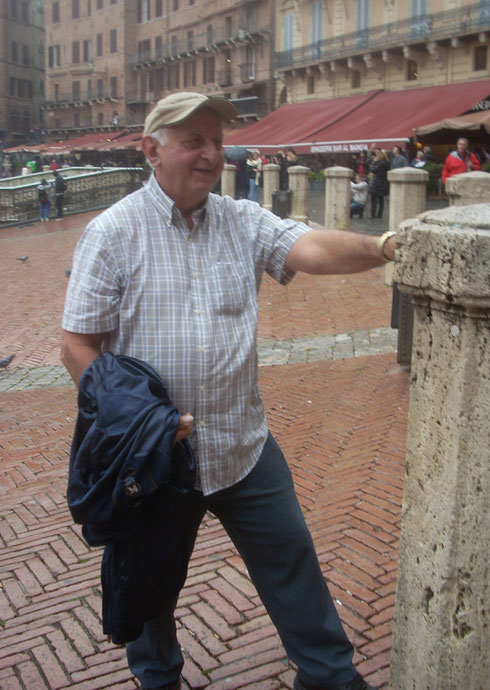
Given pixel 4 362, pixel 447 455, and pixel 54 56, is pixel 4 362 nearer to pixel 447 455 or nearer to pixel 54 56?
pixel 447 455

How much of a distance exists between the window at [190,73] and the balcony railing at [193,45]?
639 millimetres

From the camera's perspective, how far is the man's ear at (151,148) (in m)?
2.11

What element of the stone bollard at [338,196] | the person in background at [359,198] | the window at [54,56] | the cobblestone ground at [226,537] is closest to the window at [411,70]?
the person in background at [359,198]

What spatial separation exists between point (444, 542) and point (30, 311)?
Result: 363 inches

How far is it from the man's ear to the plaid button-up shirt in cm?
6

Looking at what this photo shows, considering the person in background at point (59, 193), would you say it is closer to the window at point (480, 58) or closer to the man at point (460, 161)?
the window at point (480, 58)

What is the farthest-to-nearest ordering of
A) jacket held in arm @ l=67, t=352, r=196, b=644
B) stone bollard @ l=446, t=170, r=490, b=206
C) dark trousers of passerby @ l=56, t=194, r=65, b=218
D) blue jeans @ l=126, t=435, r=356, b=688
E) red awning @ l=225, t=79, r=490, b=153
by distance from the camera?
dark trousers of passerby @ l=56, t=194, r=65, b=218, red awning @ l=225, t=79, r=490, b=153, stone bollard @ l=446, t=170, r=490, b=206, blue jeans @ l=126, t=435, r=356, b=688, jacket held in arm @ l=67, t=352, r=196, b=644

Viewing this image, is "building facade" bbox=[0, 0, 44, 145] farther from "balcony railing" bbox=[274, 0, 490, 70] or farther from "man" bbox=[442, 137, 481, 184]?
"man" bbox=[442, 137, 481, 184]

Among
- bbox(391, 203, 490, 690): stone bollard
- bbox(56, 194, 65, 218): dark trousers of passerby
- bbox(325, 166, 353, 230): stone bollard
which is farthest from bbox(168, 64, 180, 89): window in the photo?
bbox(391, 203, 490, 690): stone bollard

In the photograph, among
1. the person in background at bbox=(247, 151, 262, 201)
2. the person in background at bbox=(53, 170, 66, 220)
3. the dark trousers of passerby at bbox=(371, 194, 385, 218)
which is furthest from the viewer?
the person in background at bbox=(53, 170, 66, 220)

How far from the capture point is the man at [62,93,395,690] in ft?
6.75

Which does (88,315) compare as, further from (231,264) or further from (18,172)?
(18,172)

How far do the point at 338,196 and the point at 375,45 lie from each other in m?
19.5

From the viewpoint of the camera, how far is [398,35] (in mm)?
28516
